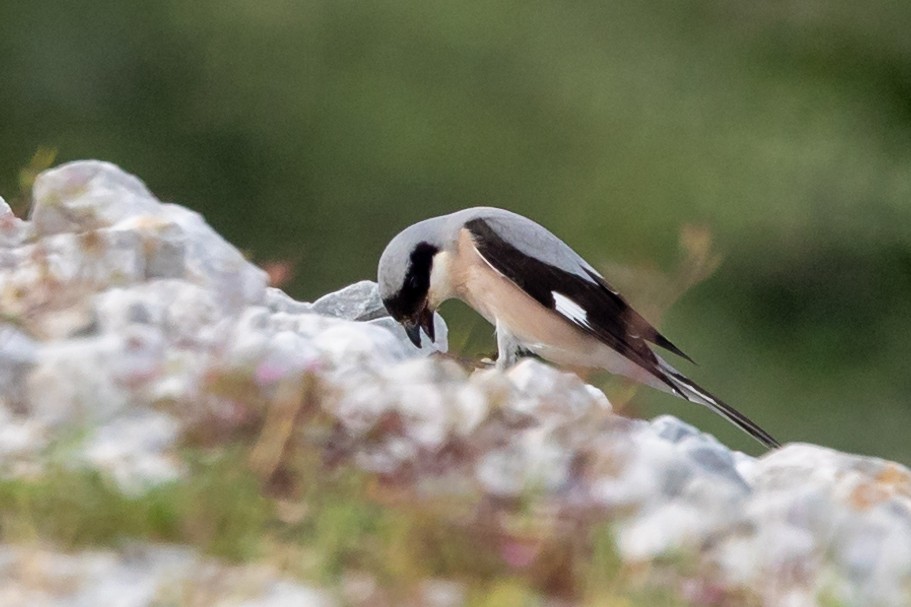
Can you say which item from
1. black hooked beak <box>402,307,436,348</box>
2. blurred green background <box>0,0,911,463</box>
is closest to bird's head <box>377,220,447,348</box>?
black hooked beak <box>402,307,436,348</box>

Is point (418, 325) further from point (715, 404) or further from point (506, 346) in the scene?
point (715, 404)

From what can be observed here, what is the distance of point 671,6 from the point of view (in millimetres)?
10922

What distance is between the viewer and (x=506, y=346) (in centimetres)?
471

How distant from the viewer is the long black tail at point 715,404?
4379 mm

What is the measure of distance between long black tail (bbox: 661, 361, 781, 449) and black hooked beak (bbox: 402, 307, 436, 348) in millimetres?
692

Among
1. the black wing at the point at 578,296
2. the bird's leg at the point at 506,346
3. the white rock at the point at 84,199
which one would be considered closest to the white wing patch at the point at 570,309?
the black wing at the point at 578,296

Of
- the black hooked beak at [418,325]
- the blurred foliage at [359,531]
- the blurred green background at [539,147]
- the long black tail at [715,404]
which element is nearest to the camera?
the blurred foliage at [359,531]

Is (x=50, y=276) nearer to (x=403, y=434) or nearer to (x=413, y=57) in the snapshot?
(x=403, y=434)

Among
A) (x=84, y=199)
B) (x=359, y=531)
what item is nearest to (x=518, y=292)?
(x=84, y=199)

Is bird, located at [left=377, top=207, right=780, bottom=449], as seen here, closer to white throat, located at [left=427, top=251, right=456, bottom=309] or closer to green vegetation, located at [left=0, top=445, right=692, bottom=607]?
white throat, located at [left=427, top=251, right=456, bottom=309]

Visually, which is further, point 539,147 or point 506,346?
point 539,147

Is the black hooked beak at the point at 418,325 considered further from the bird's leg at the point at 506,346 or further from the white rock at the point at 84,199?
the white rock at the point at 84,199

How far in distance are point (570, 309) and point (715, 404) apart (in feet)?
1.62

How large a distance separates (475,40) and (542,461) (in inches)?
349
